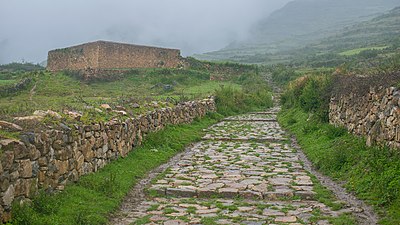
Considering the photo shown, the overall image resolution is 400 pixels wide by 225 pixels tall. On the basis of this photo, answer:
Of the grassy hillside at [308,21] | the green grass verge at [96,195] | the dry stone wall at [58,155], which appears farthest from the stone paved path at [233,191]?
the grassy hillside at [308,21]

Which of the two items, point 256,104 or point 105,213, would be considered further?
point 256,104

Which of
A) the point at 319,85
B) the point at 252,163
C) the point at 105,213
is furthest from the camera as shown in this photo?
the point at 319,85

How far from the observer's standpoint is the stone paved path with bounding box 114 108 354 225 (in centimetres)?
691

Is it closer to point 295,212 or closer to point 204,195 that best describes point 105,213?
point 204,195

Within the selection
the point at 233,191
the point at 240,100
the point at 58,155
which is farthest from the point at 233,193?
the point at 240,100

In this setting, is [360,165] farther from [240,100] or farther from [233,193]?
[240,100]

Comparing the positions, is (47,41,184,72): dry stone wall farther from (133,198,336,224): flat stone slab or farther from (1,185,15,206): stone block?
(1,185,15,206): stone block

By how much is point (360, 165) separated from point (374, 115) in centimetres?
160

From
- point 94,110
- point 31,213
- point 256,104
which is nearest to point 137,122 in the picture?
point 94,110

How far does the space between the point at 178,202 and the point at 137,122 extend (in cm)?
421

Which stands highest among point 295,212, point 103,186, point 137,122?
point 137,122

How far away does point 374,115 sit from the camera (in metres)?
10.1

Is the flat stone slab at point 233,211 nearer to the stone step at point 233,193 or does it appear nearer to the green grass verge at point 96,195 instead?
the stone step at point 233,193

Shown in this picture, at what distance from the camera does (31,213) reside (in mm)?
5871
